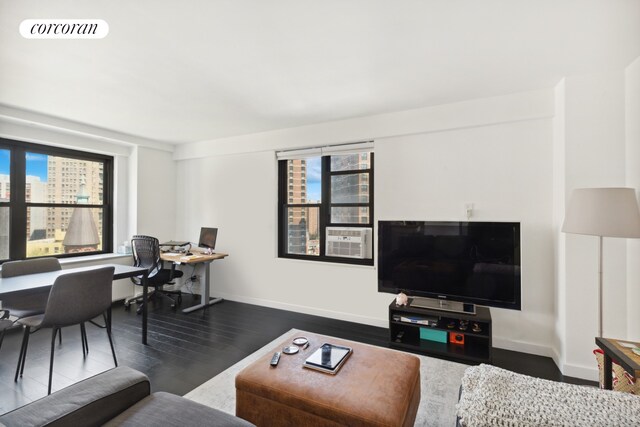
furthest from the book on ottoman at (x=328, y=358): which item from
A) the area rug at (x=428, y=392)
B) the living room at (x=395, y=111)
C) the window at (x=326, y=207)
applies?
the window at (x=326, y=207)

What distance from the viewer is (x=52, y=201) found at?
3850 mm

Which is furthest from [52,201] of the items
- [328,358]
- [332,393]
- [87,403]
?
[332,393]

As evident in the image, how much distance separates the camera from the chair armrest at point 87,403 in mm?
1112

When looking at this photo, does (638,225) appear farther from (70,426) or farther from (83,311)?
(83,311)

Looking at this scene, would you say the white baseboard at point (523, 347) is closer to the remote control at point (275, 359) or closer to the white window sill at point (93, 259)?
the remote control at point (275, 359)

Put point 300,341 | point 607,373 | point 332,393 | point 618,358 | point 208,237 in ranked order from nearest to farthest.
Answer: point 332,393 < point 618,358 < point 607,373 < point 300,341 < point 208,237

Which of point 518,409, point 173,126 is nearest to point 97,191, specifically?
point 173,126

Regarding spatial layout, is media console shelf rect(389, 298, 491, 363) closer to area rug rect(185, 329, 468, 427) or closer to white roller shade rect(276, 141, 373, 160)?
area rug rect(185, 329, 468, 427)

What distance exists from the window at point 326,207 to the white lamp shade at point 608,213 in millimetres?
1972

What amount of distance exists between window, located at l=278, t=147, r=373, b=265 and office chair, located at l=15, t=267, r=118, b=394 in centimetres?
217

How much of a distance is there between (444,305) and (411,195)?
1192 millimetres

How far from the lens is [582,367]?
2.34m

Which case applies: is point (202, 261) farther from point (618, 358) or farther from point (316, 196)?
point (618, 358)

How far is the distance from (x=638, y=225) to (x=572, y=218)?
32cm
